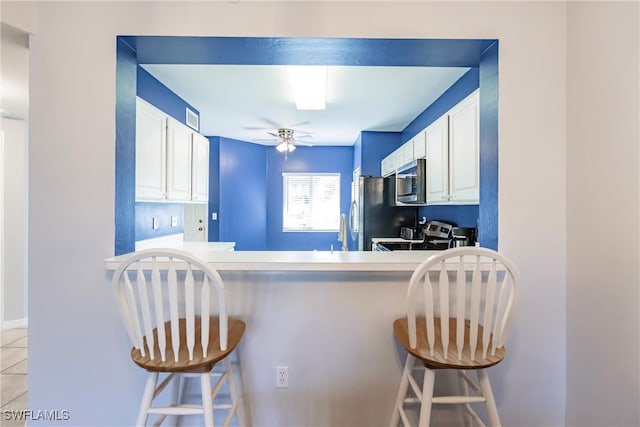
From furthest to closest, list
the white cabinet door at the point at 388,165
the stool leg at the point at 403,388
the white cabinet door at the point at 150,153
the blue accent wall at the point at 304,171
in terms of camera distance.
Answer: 1. the blue accent wall at the point at 304,171
2. the white cabinet door at the point at 388,165
3. the white cabinet door at the point at 150,153
4. the stool leg at the point at 403,388

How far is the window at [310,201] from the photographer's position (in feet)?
18.5

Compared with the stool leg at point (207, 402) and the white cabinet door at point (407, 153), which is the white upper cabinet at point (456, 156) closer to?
the white cabinet door at point (407, 153)

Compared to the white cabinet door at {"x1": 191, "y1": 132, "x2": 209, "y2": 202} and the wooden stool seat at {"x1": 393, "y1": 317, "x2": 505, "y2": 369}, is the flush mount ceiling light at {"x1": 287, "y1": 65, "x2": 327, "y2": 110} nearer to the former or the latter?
the white cabinet door at {"x1": 191, "y1": 132, "x2": 209, "y2": 202}

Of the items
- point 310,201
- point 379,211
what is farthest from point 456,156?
point 310,201

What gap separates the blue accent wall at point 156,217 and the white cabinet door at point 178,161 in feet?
0.82

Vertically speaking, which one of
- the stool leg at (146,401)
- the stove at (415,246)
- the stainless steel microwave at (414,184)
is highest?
the stainless steel microwave at (414,184)

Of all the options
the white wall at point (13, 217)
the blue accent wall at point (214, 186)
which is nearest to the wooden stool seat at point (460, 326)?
the white wall at point (13, 217)

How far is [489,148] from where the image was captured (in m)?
1.50

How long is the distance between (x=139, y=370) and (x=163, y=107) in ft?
7.39

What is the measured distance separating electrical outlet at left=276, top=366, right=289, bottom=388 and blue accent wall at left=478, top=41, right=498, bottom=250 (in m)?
1.23

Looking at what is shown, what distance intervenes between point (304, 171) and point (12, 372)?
14.6 feet

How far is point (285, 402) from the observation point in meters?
1.44

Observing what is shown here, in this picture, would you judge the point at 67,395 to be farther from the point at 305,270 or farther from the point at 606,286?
the point at 606,286

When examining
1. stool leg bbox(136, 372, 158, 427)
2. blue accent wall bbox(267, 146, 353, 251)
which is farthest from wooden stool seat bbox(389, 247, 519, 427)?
blue accent wall bbox(267, 146, 353, 251)
